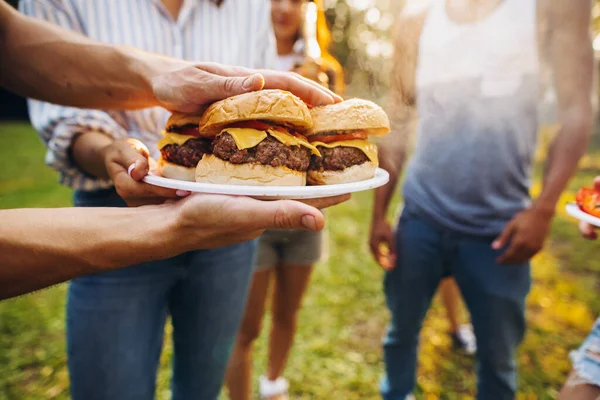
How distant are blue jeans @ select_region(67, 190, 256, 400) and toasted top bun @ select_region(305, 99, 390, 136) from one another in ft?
2.73

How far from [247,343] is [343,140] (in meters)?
2.05

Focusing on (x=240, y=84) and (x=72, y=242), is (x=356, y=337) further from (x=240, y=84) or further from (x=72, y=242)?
(x=72, y=242)

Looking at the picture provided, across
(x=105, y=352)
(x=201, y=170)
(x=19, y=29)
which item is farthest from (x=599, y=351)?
(x=19, y=29)

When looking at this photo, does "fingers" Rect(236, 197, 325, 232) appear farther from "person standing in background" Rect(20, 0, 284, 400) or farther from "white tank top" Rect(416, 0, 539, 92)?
"white tank top" Rect(416, 0, 539, 92)

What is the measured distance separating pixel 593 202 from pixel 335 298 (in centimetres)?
360

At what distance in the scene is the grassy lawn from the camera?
12.0 ft

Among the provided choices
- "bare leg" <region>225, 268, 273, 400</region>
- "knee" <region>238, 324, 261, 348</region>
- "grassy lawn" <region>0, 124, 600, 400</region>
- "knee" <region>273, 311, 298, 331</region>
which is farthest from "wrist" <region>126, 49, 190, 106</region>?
"grassy lawn" <region>0, 124, 600, 400</region>

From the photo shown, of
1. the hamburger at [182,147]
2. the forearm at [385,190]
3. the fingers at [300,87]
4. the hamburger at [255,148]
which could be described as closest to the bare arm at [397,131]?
the forearm at [385,190]

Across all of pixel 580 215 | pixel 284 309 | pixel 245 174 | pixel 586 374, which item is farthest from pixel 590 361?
pixel 284 309

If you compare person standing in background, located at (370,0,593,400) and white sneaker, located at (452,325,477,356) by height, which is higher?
person standing in background, located at (370,0,593,400)

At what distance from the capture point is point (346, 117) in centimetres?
210

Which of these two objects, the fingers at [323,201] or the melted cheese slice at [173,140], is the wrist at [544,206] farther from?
the melted cheese slice at [173,140]

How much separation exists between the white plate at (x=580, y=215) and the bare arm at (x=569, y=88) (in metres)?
0.42

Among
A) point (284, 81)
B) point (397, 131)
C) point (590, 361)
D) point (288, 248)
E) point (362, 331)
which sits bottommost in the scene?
point (362, 331)
